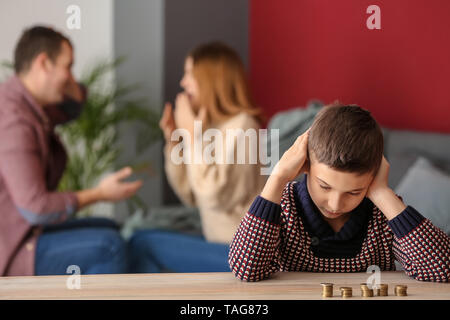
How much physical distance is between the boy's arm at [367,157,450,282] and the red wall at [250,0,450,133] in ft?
2.53

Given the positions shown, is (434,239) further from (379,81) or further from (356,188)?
(379,81)

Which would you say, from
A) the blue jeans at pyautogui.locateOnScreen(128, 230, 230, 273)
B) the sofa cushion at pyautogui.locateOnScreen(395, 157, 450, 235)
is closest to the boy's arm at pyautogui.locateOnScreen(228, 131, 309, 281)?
the sofa cushion at pyautogui.locateOnScreen(395, 157, 450, 235)

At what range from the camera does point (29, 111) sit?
199 centimetres

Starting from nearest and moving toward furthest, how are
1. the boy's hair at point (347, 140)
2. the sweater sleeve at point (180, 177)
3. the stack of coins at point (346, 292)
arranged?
the stack of coins at point (346, 292)
the boy's hair at point (347, 140)
the sweater sleeve at point (180, 177)

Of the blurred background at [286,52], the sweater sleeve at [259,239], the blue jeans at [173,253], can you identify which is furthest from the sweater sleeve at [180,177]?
the sweater sleeve at [259,239]

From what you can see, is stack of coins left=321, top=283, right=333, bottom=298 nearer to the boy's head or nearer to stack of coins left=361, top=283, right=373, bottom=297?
stack of coins left=361, top=283, right=373, bottom=297

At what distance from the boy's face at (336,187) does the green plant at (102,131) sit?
88.8 inches

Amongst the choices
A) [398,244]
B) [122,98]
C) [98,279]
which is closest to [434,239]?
[398,244]

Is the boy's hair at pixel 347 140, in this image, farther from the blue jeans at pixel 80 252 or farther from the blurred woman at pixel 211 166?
the blue jeans at pixel 80 252

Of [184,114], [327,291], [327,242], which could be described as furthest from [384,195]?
[184,114]

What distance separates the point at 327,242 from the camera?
1.13m

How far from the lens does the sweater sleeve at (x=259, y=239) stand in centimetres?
105

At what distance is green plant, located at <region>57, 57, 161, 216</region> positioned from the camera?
3.28 metres

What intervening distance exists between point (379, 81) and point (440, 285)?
1412 millimetres
